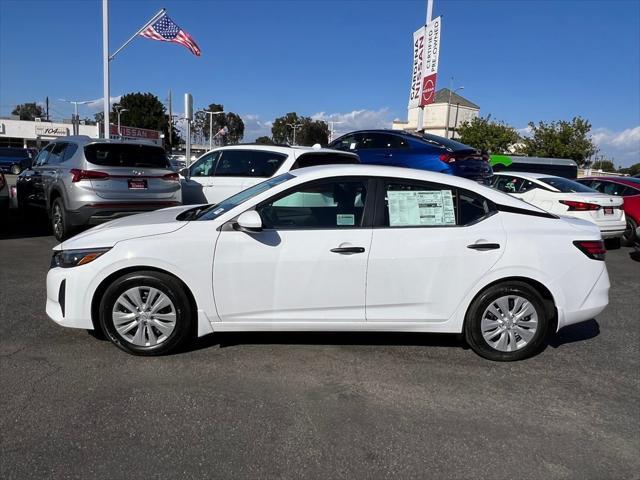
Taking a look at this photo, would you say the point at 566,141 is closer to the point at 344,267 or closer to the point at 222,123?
the point at 344,267

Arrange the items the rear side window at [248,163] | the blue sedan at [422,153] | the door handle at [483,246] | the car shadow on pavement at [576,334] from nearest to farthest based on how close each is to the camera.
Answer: the door handle at [483,246], the car shadow on pavement at [576,334], the rear side window at [248,163], the blue sedan at [422,153]

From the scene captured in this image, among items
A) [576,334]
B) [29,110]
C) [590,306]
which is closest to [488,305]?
[590,306]

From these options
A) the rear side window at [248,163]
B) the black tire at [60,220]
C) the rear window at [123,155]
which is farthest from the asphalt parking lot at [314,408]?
the rear side window at [248,163]

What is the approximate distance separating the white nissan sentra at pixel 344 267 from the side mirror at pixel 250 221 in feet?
0.03

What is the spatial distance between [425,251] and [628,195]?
894 centimetres

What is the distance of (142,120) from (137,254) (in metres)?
80.7

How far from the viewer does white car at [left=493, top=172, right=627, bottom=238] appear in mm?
9586

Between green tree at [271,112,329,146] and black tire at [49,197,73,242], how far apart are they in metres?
63.2

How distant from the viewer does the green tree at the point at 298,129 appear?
7494 cm

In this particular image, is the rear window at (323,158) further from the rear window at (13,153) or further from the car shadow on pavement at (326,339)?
the rear window at (13,153)

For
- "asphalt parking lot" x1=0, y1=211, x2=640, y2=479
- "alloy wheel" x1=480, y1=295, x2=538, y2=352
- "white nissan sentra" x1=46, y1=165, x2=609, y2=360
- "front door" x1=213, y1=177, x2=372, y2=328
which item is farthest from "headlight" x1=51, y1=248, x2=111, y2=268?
"alloy wheel" x1=480, y1=295, x2=538, y2=352

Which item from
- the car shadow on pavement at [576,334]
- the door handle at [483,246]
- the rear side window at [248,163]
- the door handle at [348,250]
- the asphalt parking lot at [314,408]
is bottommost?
the asphalt parking lot at [314,408]

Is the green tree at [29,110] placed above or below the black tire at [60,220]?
above

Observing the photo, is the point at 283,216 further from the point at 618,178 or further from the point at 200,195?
the point at 618,178
